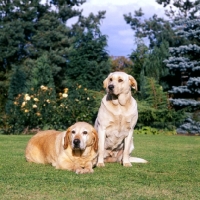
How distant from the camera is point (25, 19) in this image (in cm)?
2867

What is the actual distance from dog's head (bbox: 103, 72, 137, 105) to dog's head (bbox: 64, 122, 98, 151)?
0.71 metres

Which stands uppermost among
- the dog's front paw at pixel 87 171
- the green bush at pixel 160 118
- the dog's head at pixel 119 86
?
the dog's head at pixel 119 86

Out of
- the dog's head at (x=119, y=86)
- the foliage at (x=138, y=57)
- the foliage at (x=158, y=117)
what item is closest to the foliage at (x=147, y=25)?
Result: the foliage at (x=138, y=57)

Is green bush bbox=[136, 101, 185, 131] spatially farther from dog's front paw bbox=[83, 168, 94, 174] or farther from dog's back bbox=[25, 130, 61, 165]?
dog's front paw bbox=[83, 168, 94, 174]

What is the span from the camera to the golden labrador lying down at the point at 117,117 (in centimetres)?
638

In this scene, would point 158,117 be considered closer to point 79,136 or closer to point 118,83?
point 118,83

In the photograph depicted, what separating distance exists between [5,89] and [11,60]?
307 cm

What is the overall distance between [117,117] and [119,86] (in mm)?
415

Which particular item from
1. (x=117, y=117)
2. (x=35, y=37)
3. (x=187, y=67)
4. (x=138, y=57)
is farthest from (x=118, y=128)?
(x=35, y=37)

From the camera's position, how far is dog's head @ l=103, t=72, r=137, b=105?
6367 millimetres

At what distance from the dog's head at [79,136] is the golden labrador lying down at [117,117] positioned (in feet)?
1.54

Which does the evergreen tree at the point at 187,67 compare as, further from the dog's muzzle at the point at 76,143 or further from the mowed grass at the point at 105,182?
the dog's muzzle at the point at 76,143

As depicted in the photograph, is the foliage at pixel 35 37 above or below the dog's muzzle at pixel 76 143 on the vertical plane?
above

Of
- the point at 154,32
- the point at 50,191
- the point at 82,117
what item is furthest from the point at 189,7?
the point at 50,191
